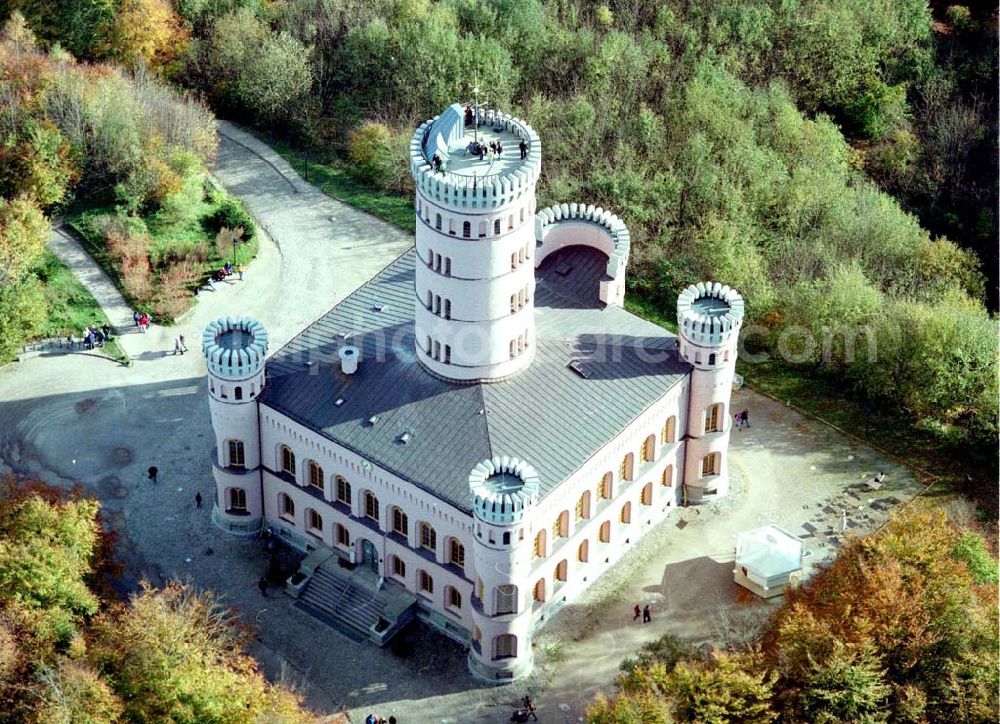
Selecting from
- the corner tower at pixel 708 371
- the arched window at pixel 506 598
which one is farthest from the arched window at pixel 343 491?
the corner tower at pixel 708 371

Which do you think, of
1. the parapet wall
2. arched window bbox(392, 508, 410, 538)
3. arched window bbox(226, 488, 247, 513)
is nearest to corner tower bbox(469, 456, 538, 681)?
arched window bbox(392, 508, 410, 538)

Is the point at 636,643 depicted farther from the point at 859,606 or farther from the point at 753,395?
the point at 753,395

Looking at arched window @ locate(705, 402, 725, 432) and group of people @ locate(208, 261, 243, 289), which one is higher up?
arched window @ locate(705, 402, 725, 432)

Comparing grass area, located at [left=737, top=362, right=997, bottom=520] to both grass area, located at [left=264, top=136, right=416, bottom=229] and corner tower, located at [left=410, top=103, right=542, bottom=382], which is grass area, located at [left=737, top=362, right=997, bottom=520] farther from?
grass area, located at [left=264, top=136, right=416, bottom=229]

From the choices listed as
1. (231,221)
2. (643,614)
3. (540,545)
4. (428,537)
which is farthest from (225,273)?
(643,614)

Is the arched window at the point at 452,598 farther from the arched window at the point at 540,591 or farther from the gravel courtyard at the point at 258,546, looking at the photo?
the arched window at the point at 540,591

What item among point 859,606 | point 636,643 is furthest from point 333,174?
point 859,606

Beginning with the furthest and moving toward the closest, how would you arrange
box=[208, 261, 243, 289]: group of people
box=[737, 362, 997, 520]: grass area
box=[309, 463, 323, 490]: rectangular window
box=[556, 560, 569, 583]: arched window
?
box=[208, 261, 243, 289]: group of people < box=[737, 362, 997, 520]: grass area < box=[309, 463, 323, 490]: rectangular window < box=[556, 560, 569, 583]: arched window
